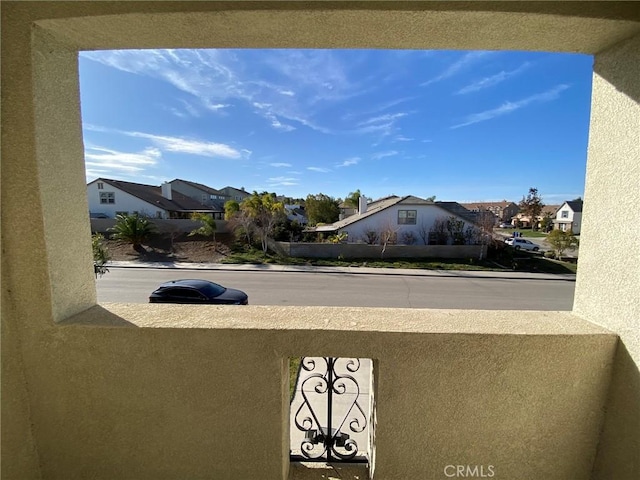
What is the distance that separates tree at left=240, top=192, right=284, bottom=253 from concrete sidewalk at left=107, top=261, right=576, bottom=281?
11.9 feet

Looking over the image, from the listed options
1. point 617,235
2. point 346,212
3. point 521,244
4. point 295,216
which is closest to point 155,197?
point 295,216

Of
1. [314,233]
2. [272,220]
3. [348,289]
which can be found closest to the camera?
[348,289]

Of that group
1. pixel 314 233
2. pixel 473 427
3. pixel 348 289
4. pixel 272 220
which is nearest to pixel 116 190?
pixel 272 220

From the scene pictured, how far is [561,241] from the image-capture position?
18141 millimetres

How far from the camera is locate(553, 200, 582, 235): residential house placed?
118 ft

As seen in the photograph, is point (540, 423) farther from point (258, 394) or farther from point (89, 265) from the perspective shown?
point (89, 265)

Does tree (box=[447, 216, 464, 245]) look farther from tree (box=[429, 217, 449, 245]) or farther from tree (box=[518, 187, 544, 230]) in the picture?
tree (box=[518, 187, 544, 230])

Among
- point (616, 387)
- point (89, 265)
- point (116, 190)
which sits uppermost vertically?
point (116, 190)

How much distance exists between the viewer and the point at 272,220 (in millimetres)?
19516

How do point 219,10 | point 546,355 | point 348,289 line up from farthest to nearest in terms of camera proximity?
point 348,289 → point 546,355 → point 219,10

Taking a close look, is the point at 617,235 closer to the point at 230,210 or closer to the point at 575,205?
the point at 230,210

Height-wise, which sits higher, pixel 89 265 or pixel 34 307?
pixel 89 265

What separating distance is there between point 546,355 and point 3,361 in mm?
2724

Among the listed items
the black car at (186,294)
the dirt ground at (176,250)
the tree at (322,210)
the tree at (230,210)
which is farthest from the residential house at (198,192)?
the black car at (186,294)
